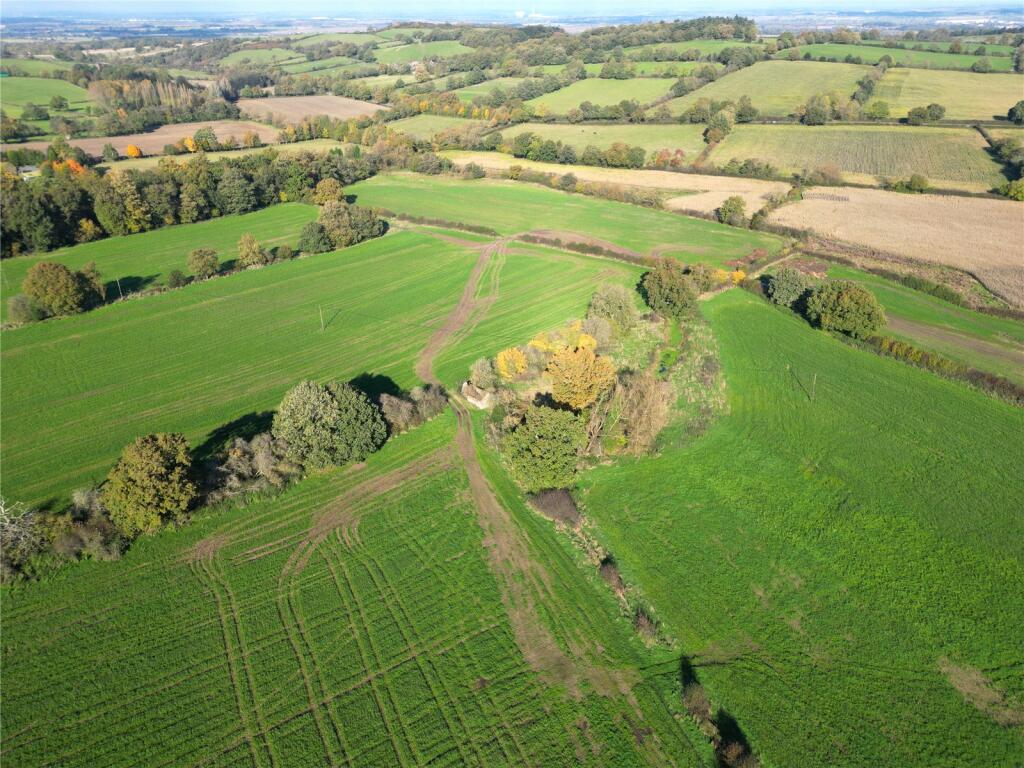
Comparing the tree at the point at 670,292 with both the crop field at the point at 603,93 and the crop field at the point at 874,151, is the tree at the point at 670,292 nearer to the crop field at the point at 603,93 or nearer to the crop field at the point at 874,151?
the crop field at the point at 874,151

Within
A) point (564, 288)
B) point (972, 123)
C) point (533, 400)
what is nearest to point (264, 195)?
point (564, 288)

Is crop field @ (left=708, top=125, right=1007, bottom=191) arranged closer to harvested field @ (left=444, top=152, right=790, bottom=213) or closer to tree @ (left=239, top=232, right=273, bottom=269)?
harvested field @ (left=444, top=152, right=790, bottom=213)

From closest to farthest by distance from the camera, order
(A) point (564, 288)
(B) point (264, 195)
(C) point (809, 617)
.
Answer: (C) point (809, 617) → (A) point (564, 288) → (B) point (264, 195)

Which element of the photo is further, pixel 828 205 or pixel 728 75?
pixel 728 75

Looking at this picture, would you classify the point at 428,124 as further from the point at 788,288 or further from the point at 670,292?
the point at 788,288

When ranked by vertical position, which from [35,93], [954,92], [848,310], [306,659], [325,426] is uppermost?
[954,92]

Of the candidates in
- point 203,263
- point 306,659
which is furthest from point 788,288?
point 203,263

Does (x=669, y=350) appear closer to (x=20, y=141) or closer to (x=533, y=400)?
(x=533, y=400)
